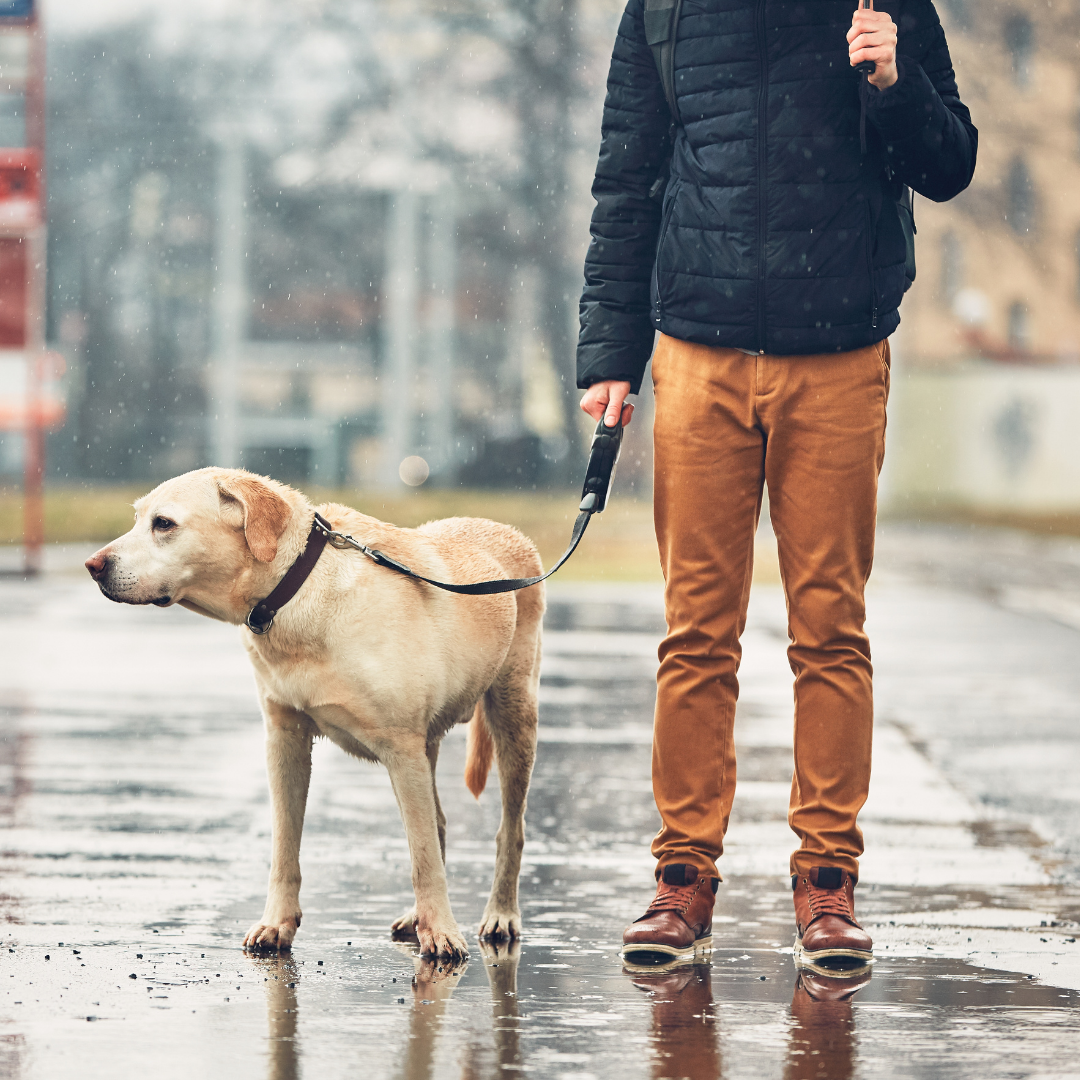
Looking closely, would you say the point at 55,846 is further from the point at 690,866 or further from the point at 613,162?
the point at 613,162

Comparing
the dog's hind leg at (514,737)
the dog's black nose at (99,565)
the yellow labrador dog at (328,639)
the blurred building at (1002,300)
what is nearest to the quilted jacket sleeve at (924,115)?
the yellow labrador dog at (328,639)

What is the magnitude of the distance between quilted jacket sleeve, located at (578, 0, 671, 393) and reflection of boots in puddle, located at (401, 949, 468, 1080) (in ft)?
4.43

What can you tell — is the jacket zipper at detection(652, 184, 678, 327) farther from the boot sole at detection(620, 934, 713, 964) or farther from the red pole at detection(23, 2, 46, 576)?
the red pole at detection(23, 2, 46, 576)

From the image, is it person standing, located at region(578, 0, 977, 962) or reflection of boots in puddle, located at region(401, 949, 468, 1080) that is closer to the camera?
reflection of boots in puddle, located at region(401, 949, 468, 1080)

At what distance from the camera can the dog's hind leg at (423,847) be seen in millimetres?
4223

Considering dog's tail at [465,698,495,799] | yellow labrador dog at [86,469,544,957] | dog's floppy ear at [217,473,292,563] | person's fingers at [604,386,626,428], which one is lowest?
dog's tail at [465,698,495,799]

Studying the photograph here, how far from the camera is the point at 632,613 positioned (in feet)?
48.3

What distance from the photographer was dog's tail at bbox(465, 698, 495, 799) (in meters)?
4.89

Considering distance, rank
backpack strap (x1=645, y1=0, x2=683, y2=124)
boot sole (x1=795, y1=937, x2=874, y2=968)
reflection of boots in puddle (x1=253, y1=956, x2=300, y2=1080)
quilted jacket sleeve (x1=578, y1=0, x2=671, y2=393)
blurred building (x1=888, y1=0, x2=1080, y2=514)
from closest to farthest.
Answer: reflection of boots in puddle (x1=253, y1=956, x2=300, y2=1080)
boot sole (x1=795, y1=937, x2=874, y2=968)
backpack strap (x1=645, y1=0, x2=683, y2=124)
quilted jacket sleeve (x1=578, y1=0, x2=671, y2=393)
blurred building (x1=888, y1=0, x2=1080, y2=514)

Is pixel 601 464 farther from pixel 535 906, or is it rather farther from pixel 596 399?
pixel 535 906

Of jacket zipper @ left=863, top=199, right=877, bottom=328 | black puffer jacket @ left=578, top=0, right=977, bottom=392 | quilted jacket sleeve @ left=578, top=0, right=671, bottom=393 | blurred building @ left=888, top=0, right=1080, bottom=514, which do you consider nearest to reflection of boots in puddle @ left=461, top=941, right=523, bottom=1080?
quilted jacket sleeve @ left=578, top=0, right=671, bottom=393

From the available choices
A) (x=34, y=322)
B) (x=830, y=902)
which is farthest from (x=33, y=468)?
(x=830, y=902)

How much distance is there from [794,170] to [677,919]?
5.41 ft

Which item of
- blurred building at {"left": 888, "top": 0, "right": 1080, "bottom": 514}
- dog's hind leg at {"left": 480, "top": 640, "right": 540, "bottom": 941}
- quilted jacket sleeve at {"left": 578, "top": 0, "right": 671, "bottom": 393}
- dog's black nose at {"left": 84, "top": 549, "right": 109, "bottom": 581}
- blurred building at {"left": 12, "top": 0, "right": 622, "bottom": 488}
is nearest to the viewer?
dog's black nose at {"left": 84, "top": 549, "right": 109, "bottom": 581}
